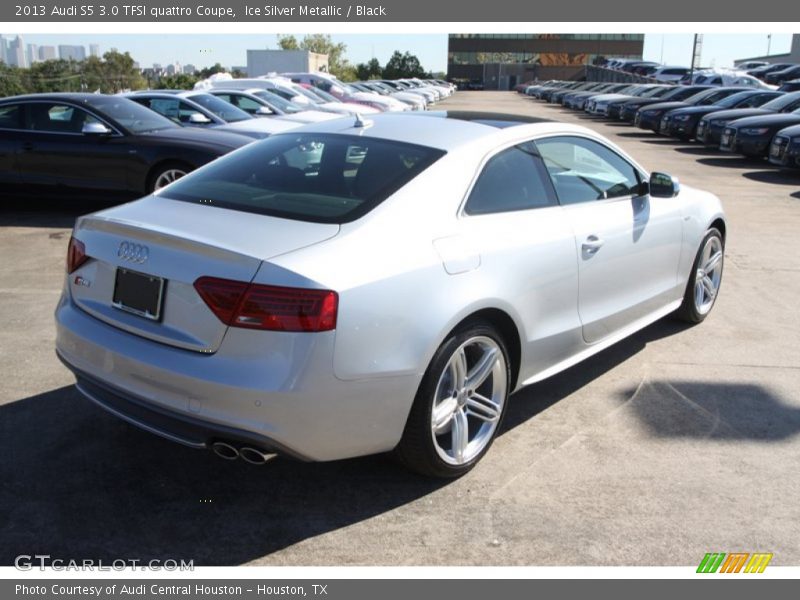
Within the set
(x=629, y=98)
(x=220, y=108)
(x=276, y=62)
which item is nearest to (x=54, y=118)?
(x=220, y=108)

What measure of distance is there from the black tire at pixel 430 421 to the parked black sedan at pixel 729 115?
56.5ft

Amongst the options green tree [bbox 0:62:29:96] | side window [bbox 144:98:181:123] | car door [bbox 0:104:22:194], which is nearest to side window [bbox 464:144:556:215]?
car door [bbox 0:104:22:194]

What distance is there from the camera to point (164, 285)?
10.2 ft

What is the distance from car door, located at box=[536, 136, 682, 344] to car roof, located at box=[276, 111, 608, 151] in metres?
0.15

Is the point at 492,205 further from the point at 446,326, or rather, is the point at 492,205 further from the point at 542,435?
the point at 542,435

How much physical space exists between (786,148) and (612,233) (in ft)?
39.0

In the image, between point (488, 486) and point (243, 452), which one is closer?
point (243, 452)

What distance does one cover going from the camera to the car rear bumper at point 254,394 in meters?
2.90

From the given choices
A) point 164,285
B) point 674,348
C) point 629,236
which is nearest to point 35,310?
point 164,285

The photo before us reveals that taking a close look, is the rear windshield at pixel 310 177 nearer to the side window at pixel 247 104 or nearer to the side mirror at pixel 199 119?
the side mirror at pixel 199 119

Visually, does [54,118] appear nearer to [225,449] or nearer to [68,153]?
[68,153]

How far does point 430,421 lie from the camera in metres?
3.39

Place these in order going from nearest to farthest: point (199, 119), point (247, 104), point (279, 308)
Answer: point (279, 308), point (199, 119), point (247, 104)

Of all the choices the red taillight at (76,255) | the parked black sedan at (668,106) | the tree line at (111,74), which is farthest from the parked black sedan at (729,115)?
the tree line at (111,74)
